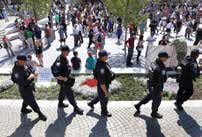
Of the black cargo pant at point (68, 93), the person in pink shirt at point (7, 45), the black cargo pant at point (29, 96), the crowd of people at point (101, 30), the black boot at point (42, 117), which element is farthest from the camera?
the person in pink shirt at point (7, 45)

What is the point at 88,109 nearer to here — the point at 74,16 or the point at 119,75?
the point at 119,75

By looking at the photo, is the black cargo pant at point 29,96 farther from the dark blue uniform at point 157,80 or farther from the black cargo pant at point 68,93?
the dark blue uniform at point 157,80

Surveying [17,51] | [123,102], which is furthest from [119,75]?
[17,51]

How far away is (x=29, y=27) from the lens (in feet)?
63.0

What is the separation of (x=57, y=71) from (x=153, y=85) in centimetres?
235

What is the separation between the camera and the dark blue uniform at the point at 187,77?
8.12m

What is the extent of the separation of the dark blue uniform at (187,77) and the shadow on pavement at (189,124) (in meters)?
0.43

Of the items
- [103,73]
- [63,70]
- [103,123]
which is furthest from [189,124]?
[63,70]

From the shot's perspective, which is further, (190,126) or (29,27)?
(29,27)

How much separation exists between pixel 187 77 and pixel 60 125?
3.50 metres

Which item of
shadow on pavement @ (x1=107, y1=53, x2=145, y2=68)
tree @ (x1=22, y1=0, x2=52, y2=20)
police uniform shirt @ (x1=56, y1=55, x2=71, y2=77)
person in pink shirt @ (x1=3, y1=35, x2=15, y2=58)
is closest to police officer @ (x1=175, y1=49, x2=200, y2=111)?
police uniform shirt @ (x1=56, y1=55, x2=71, y2=77)

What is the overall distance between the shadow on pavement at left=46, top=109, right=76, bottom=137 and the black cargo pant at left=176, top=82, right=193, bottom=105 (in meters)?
Result: 2.92

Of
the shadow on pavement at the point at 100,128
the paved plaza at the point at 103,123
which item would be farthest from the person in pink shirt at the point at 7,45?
the shadow on pavement at the point at 100,128

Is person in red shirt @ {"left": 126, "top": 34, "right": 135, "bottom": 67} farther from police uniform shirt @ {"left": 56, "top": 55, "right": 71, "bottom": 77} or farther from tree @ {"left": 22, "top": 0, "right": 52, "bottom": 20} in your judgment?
tree @ {"left": 22, "top": 0, "right": 52, "bottom": 20}
